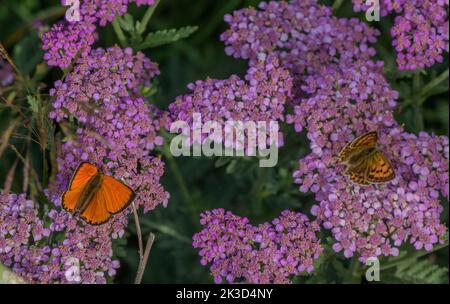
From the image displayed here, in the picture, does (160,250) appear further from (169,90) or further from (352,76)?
(352,76)

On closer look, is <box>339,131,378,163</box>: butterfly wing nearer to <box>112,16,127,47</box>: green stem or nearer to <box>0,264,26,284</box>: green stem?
<box>112,16,127,47</box>: green stem

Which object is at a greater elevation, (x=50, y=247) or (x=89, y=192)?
(x=89, y=192)

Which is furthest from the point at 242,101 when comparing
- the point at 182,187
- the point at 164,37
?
the point at 182,187

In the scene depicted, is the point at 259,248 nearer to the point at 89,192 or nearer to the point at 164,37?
the point at 89,192

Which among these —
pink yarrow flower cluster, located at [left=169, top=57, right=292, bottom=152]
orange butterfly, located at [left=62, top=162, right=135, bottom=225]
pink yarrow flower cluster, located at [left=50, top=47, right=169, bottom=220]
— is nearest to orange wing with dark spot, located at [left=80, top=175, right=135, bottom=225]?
orange butterfly, located at [left=62, top=162, right=135, bottom=225]

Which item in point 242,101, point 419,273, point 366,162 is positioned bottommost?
point 419,273

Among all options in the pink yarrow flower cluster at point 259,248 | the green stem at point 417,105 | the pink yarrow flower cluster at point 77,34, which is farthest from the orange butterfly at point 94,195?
the green stem at point 417,105
